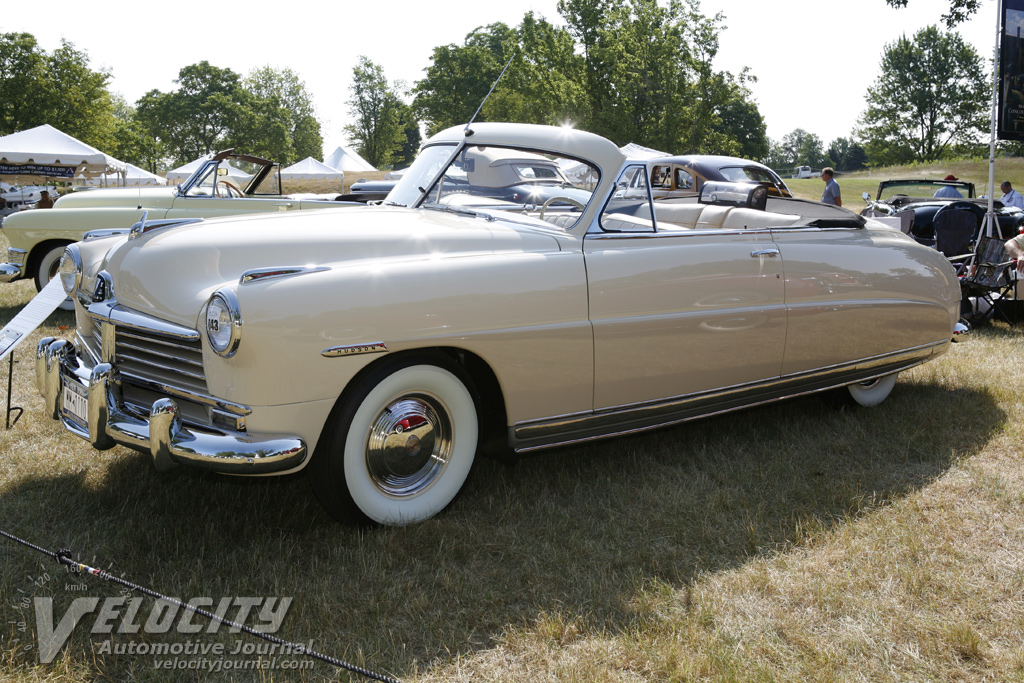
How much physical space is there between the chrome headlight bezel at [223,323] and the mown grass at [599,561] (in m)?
0.55

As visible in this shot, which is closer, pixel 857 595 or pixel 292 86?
pixel 857 595

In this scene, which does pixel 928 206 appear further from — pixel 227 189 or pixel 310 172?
pixel 310 172

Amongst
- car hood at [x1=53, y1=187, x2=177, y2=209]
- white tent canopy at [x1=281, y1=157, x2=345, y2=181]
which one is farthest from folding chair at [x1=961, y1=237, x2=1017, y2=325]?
white tent canopy at [x1=281, y1=157, x2=345, y2=181]

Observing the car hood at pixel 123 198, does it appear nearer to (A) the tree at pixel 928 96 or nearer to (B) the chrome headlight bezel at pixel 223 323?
(B) the chrome headlight bezel at pixel 223 323

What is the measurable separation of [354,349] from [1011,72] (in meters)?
9.35

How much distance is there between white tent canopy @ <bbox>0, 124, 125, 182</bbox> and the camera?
883 inches

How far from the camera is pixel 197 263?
9.48 feet

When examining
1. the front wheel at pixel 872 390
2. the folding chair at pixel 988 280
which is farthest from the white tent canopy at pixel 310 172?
the front wheel at pixel 872 390

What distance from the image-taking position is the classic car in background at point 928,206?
11.1 meters

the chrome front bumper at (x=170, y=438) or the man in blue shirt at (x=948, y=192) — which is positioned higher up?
the chrome front bumper at (x=170, y=438)

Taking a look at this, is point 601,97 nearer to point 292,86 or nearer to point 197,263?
point 197,263

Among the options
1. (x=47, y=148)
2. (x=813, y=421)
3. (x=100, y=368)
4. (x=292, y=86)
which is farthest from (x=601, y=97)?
(x=292, y=86)

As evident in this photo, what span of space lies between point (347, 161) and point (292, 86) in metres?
30.1

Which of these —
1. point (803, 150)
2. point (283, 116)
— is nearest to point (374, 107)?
point (283, 116)
